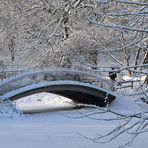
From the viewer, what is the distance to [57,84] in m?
22.8

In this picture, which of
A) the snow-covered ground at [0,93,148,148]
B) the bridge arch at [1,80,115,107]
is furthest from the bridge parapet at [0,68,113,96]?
the snow-covered ground at [0,93,148,148]

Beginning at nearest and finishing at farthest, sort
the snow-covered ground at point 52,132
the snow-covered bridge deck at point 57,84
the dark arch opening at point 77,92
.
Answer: the snow-covered ground at point 52,132 → the snow-covered bridge deck at point 57,84 → the dark arch opening at point 77,92

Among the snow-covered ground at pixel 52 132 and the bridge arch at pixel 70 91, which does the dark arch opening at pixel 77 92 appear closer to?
the bridge arch at pixel 70 91

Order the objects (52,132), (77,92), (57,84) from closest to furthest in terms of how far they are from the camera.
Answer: (52,132), (57,84), (77,92)

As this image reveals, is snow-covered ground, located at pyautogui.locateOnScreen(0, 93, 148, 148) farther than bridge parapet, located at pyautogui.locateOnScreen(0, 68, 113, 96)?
No

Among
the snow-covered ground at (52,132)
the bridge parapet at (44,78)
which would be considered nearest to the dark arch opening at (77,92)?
the bridge parapet at (44,78)

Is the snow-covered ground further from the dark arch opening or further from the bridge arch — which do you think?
the dark arch opening

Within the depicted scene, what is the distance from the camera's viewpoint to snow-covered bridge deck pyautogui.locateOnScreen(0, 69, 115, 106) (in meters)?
21.7

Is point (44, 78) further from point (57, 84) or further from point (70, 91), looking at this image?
point (70, 91)

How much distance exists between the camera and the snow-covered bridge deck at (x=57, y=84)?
2170cm

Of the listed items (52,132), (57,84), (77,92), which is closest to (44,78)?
(57,84)

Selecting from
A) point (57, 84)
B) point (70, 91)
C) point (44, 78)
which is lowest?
point (70, 91)

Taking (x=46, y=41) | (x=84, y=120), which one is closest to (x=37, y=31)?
(x=46, y=41)

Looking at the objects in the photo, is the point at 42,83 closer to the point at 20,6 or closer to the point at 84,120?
the point at 84,120
